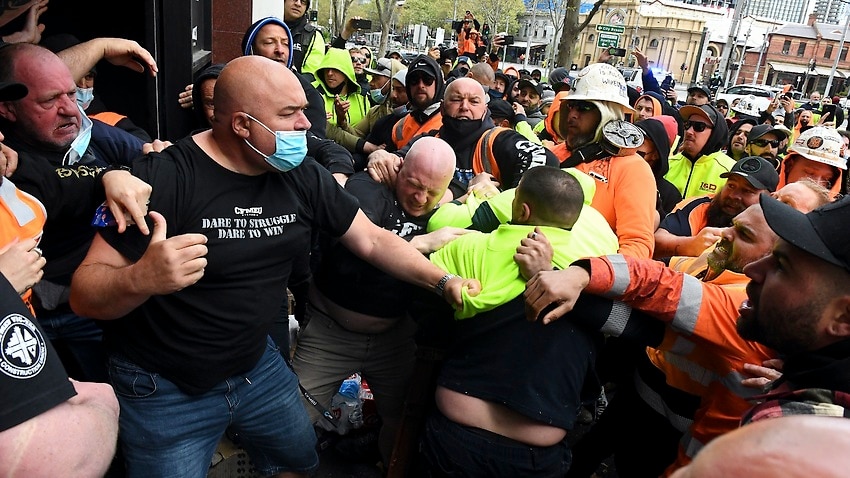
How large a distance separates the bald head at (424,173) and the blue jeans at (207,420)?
1.06m

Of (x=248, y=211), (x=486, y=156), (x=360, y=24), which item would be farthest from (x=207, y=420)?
(x=360, y=24)

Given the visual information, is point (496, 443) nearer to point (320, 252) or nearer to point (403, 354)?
point (403, 354)

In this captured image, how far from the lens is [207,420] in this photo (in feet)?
7.21

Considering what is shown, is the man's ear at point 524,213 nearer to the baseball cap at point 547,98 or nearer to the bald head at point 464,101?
the bald head at point 464,101

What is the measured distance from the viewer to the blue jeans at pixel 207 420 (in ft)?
6.88

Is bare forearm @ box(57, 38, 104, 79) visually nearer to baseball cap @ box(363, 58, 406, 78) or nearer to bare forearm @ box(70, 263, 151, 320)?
bare forearm @ box(70, 263, 151, 320)

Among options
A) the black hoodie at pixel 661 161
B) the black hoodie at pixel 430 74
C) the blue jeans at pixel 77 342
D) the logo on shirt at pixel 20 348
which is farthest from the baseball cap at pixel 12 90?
the black hoodie at pixel 661 161

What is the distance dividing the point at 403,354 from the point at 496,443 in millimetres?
934

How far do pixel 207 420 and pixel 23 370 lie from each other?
1021mm

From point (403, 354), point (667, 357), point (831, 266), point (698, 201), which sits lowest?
point (403, 354)

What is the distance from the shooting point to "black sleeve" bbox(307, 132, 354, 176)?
3.54 metres

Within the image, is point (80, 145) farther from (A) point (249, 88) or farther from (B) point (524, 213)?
(B) point (524, 213)

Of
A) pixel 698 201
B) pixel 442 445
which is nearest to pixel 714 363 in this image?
pixel 442 445

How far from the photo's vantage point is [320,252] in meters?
3.01
